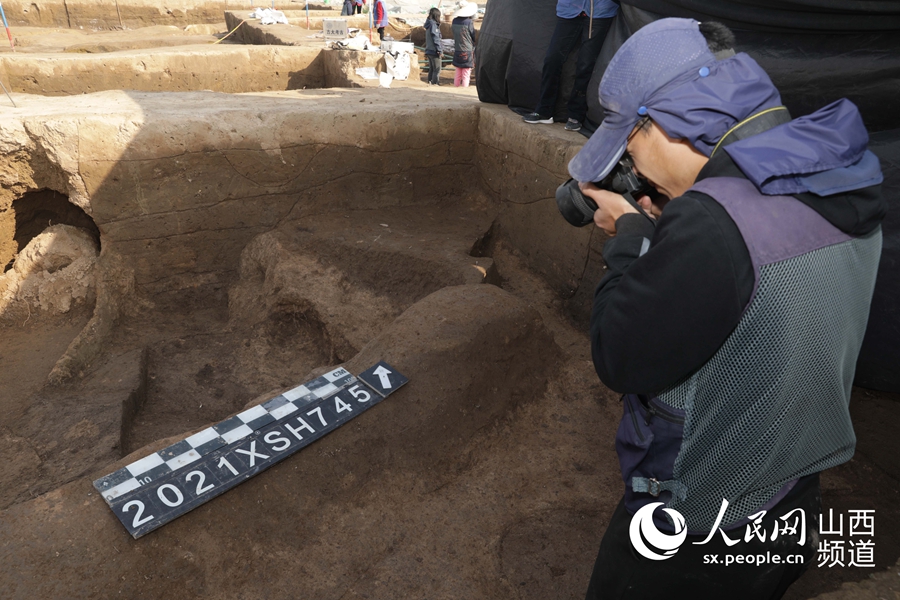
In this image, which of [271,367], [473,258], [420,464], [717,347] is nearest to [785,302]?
→ [717,347]

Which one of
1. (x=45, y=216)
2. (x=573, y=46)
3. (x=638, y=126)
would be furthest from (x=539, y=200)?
(x=45, y=216)

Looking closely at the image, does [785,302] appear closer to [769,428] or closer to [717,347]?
[717,347]

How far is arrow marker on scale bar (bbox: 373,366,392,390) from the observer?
2961 mm

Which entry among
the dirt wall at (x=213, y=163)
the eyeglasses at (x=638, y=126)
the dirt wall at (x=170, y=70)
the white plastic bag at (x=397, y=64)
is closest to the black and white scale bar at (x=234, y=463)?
the eyeglasses at (x=638, y=126)

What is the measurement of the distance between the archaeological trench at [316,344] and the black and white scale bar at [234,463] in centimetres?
5

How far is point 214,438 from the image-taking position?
2699mm

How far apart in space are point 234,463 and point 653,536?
1.82m

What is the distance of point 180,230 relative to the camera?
4637mm

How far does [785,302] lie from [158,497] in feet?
7.57

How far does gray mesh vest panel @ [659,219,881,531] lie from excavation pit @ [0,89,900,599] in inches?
55.4

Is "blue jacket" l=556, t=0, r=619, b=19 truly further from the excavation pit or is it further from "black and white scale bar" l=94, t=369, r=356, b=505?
"black and white scale bar" l=94, t=369, r=356, b=505

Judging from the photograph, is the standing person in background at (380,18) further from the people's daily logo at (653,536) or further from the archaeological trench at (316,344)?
the people's daily logo at (653,536)

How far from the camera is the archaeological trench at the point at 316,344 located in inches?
96.2

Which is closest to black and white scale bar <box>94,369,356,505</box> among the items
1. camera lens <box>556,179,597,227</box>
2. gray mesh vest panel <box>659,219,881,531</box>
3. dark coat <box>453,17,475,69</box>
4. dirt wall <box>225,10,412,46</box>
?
camera lens <box>556,179,597,227</box>
